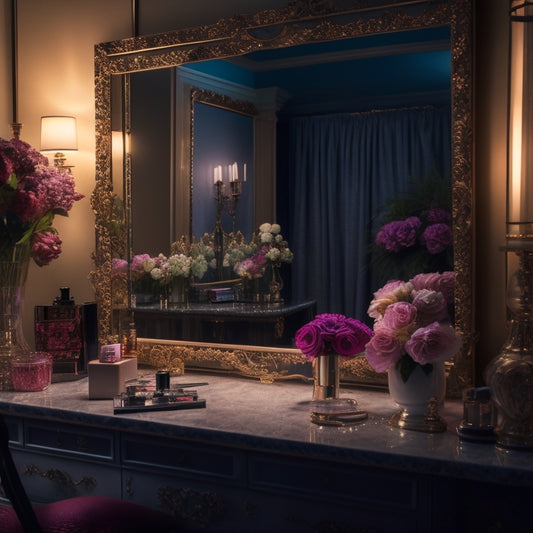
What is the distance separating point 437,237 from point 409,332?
0.37m

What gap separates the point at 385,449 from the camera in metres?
1.72

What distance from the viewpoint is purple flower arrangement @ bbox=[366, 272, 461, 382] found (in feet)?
6.22

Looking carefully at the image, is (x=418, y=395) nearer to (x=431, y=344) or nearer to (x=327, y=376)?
(x=431, y=344)

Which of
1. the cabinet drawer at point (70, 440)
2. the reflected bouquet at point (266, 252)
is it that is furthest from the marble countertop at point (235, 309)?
the cabinet drawer at point (70, 440)

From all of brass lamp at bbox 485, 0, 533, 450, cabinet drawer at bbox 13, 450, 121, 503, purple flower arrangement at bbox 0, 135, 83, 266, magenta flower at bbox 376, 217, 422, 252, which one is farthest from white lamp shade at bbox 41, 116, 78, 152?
brass lamp at bbox 485, 0, 533, 450

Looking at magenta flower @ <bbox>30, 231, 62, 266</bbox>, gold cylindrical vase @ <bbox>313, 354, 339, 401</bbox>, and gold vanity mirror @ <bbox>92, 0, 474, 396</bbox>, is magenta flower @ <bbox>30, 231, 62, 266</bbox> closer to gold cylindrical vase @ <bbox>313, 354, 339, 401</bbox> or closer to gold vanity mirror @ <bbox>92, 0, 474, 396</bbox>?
gold vanity mirror @ <bbox>92, 0, 474, 396</bbox>

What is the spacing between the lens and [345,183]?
2318 millimetres

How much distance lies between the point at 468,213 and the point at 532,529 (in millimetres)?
877

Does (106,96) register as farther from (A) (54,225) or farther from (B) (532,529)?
(B) (532,529)

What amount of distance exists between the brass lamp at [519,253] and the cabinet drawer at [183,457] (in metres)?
0.67

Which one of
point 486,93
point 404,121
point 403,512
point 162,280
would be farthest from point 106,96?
point 403,512

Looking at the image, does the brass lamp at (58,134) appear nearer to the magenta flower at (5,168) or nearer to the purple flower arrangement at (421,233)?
the magenta flower at (5,168)

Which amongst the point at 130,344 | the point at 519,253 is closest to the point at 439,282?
the point at 519,253

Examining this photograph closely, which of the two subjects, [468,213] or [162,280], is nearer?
[468,213]
